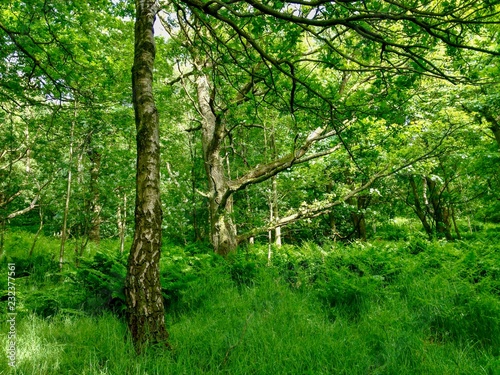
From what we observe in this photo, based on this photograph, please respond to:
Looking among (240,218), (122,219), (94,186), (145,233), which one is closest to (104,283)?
(145,233)

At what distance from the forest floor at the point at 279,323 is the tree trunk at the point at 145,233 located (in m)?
0.23

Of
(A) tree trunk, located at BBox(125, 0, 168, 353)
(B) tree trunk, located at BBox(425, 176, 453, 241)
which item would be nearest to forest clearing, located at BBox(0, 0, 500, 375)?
(A) tree trunk, located at BBox(125, 0, 168, 353)

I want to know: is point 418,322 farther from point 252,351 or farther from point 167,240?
point 167,240

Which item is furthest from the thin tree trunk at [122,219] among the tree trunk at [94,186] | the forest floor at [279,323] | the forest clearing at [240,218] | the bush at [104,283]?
the forest floor at [279,323]

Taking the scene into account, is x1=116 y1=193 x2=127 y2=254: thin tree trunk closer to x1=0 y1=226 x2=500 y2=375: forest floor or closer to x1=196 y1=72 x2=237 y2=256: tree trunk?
x1=196 y1=72 x2=237 y2=256: tree trunk

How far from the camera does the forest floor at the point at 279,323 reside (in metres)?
2.71

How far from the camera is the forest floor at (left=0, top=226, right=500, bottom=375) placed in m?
2.71

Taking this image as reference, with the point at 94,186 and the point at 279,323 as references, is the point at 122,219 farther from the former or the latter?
the point at 279,323

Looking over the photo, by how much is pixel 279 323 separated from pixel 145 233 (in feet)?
6.19

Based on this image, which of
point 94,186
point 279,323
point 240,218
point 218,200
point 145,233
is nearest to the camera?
point 145,233

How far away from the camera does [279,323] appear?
11.7 ft

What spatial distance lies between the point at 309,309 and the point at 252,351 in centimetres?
148

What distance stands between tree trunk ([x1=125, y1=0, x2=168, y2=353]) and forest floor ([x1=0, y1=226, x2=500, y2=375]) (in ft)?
0.75

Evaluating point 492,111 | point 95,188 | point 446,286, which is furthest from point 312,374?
point 492,111
